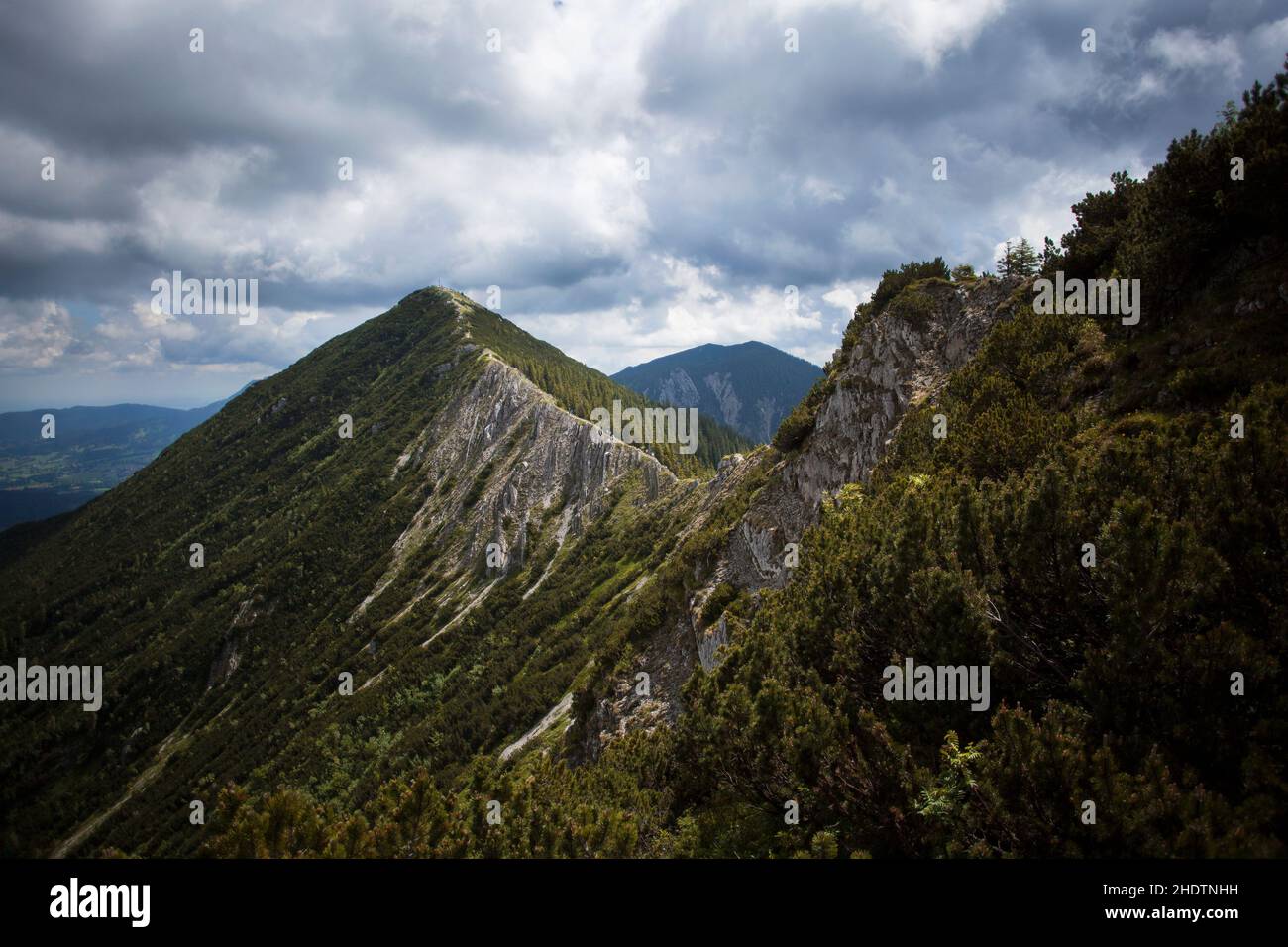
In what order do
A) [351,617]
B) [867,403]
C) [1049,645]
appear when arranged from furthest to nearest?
[351,617]
[867,403]
[1049,645]

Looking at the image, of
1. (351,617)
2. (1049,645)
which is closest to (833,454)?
(1049,645)

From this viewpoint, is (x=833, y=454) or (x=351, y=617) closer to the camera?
(x=833, y=454)

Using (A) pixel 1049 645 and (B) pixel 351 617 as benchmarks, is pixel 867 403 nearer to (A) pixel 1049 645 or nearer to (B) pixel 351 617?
(A) pixel 1049 645

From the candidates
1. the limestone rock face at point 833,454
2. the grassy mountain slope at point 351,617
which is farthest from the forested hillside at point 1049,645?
the grassy mountain slope at point 351,617

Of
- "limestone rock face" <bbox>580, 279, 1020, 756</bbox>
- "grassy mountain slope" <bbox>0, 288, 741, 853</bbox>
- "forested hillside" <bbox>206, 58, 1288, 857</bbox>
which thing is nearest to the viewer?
"forested hillside" <bbox>206, 58, 1288, 857</bbox>

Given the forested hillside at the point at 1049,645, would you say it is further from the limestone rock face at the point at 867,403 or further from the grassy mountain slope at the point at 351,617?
the grassy mountain slope at the point at 351,617

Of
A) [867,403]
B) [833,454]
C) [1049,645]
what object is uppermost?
[867,403]

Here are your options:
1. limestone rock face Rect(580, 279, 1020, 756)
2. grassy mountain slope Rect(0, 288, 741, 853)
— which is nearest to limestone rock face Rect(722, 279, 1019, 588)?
limestone rock face Rect(580, 279, 1020, 756)

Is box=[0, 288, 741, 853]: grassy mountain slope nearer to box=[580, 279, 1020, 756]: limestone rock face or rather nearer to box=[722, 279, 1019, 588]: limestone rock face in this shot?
box=[580, 279, 1020, 756]: limestone rock face

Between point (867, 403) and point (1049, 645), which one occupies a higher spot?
point (867, 403)

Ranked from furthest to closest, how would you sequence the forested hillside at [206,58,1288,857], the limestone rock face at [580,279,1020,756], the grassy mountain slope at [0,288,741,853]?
the grassy mountain slope at [0,288,741,853], the limestone rock face at [580,279,1020,756], the forested hillside at [206,58,1288,857]

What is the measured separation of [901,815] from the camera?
8.05 m

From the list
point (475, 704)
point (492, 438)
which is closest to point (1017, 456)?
point (475, 704)
